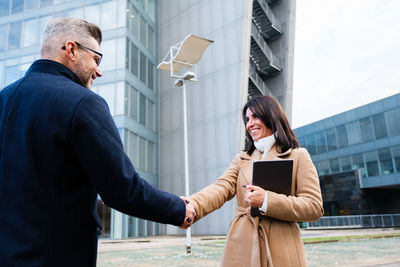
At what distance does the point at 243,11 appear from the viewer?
22828 millimetres

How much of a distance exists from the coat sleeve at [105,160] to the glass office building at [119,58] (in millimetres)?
21881

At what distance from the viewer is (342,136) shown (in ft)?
146

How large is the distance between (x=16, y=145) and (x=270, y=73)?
30078mm

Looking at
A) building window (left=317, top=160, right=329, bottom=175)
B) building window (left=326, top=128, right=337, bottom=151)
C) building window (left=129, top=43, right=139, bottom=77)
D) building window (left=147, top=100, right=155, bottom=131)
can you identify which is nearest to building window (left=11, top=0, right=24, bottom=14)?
building window (left=129, top=43, right=139, bottom=77)

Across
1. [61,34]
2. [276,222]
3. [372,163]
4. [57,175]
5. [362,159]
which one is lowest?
[276,222]

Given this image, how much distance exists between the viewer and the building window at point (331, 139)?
149 ft

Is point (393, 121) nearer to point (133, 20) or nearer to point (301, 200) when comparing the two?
point (133, 20)

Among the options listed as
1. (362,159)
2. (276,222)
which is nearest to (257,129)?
(276,222)

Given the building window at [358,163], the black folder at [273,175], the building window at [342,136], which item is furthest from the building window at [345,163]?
the black folder at [273,175]

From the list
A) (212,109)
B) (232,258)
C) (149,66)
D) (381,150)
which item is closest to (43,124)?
(232,258)

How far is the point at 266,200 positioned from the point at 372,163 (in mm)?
42482

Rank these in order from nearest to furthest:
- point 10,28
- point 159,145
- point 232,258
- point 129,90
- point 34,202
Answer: point 34,202 < point 232,258 < point 129,90 < point 10,28 < point 159,145

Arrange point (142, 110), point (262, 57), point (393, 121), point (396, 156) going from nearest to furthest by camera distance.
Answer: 1. point (142, 110)
2. point (262, 57)
3. point (396, 156)
4. point (393, 121)

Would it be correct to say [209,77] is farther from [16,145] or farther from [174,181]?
[16,145]
